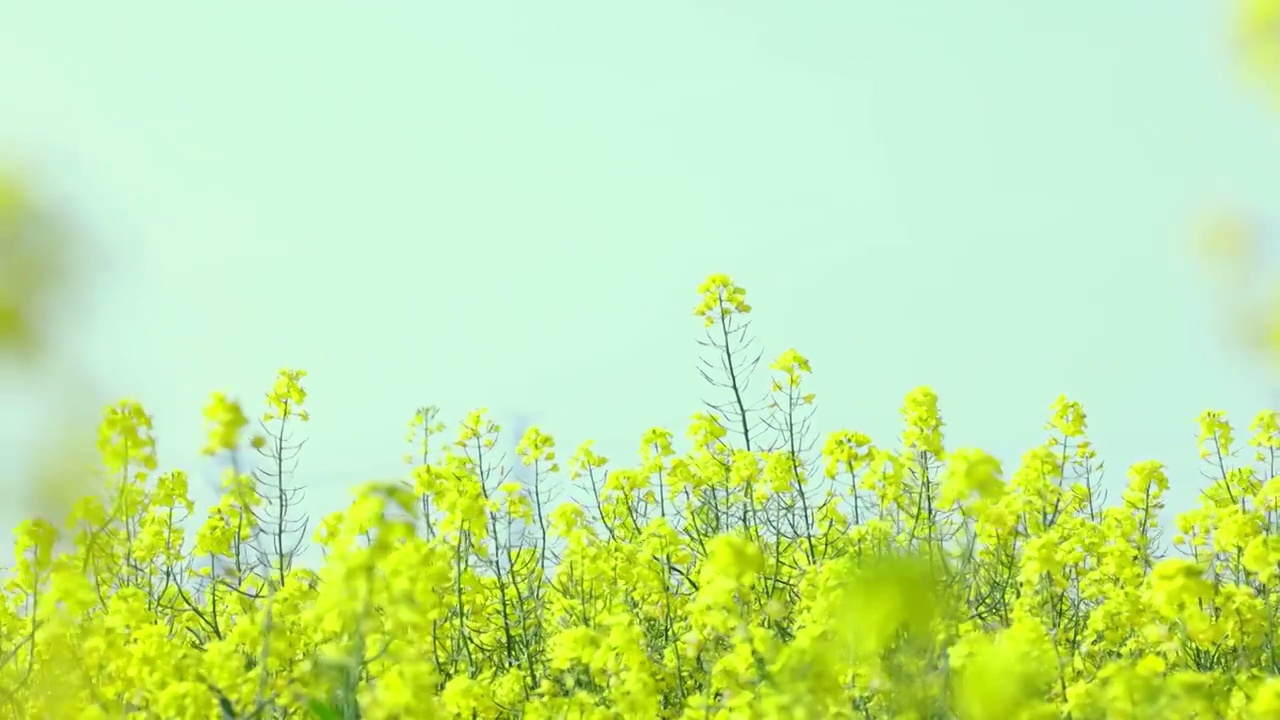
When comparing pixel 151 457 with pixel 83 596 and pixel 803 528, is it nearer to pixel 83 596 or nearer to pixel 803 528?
pixel 83 596

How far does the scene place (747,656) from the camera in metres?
3.97

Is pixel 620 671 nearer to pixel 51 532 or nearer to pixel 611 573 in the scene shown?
pixel 51 532

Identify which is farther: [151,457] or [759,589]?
[759,589]

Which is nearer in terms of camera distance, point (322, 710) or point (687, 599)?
point (322, 710)

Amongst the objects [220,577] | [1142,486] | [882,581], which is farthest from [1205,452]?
[882,581]

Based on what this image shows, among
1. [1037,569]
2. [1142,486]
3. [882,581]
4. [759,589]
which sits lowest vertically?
[882,581]

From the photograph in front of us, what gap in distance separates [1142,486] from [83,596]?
641 centimetres

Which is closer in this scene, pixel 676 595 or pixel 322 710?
pixel 322 710

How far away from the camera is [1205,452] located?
8.08 m

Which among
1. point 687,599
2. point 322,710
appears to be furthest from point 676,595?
point 322,710

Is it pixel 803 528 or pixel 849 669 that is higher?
pixel 803 528

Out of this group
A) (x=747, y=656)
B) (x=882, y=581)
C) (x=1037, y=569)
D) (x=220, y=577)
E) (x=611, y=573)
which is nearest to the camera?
(x=882, y=581)

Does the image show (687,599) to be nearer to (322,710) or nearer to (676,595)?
(676,595)

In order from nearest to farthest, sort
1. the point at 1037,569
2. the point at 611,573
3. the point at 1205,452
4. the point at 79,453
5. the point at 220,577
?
the point at 79,453 < the point at 1037,569 < the point at 611,573 < the point at 220,577 < the point at 1205,452
